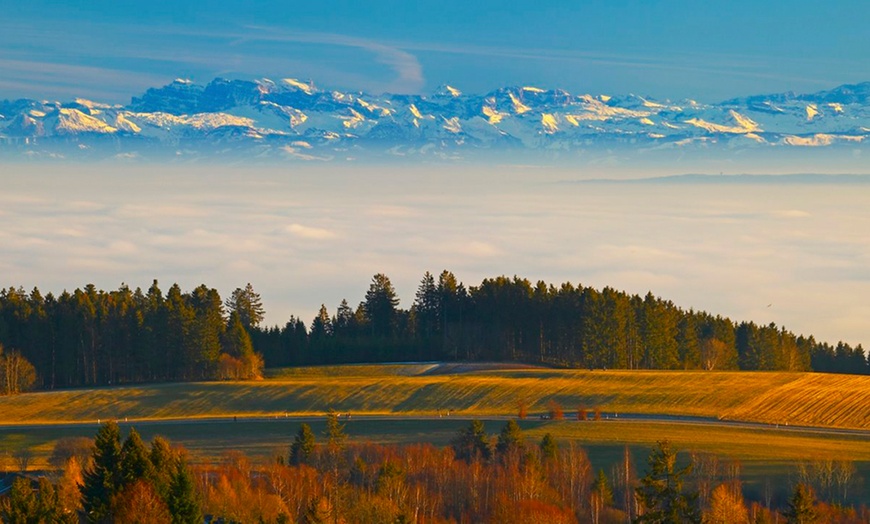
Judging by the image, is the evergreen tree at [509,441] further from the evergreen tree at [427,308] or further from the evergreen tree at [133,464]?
the evergreen tree at [427,308]

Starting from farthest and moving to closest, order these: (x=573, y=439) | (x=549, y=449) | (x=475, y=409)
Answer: (x=475, y=409) → (x=573, y=439) → (x=549, y=449)

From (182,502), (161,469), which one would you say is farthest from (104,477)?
(182,502)

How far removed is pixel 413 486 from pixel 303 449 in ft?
37.8

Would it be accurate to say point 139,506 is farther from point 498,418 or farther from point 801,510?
point 498,418

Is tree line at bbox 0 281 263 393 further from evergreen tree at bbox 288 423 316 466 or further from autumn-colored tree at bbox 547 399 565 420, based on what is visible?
evergreen tree at bbox 288 423 316 466

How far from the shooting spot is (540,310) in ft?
509

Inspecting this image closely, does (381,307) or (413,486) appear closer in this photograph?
(413,486)

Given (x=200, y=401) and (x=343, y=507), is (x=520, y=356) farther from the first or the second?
(x=343, y=507)

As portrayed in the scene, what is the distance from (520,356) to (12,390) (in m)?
52.6

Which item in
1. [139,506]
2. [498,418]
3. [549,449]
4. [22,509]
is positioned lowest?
[139,506]

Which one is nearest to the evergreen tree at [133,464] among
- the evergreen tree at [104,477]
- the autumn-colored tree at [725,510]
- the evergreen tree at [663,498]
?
the evergreen tree at [104,477]

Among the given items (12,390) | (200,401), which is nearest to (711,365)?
(200,401)

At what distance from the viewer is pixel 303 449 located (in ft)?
288

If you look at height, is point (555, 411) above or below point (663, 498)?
above
